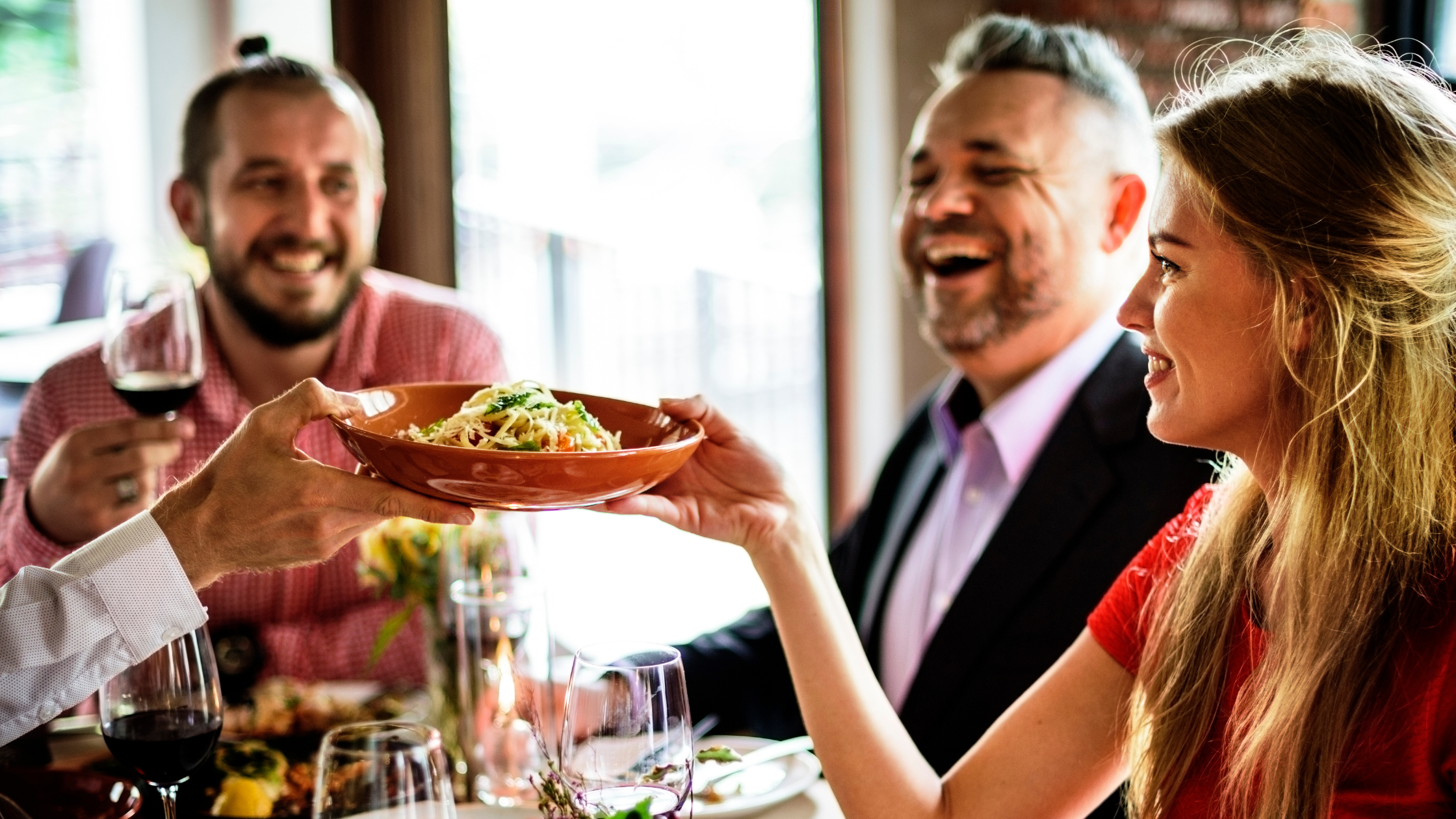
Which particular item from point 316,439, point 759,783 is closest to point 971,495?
point 759,783

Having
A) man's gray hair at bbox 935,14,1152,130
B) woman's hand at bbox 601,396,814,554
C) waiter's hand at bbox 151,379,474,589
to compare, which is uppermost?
man's gray hair at bbox 935,14,1152,130

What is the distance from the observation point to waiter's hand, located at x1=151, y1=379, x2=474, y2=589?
1.17 m

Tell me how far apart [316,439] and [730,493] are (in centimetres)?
121

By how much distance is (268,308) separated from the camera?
2.44 metres

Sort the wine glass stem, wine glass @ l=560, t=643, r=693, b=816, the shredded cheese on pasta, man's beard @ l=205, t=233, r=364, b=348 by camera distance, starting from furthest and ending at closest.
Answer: man's beard @ l=205, t=233, r=364, b=348 → the shredded cheese on pasta → the wine glass stem → wine glass @ l=560, t=643, r=693, b=816

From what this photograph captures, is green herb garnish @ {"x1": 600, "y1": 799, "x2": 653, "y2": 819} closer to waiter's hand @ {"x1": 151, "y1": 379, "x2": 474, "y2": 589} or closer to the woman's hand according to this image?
waiter's hand @ {"x1": 151, "y1": 379, "x2": 474, "y2": 589}

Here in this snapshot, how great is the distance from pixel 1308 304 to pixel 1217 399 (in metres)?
0.13

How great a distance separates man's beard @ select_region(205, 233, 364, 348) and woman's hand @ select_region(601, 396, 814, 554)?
1.19 meters

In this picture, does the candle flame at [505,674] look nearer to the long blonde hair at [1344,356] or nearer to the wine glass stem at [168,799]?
the wine glass stem at [168,799]

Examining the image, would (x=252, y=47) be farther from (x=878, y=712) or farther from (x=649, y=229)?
(x=649, y=229)

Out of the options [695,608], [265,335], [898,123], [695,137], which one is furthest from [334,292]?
[695,137]

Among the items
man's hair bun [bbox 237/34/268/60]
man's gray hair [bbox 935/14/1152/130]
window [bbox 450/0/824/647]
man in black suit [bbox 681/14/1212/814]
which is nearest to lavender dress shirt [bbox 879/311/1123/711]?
man in black suit [bbox 681/14/1212/814]

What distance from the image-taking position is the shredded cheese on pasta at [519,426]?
1.27 metres

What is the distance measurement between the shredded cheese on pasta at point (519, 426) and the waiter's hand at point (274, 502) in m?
0.08
